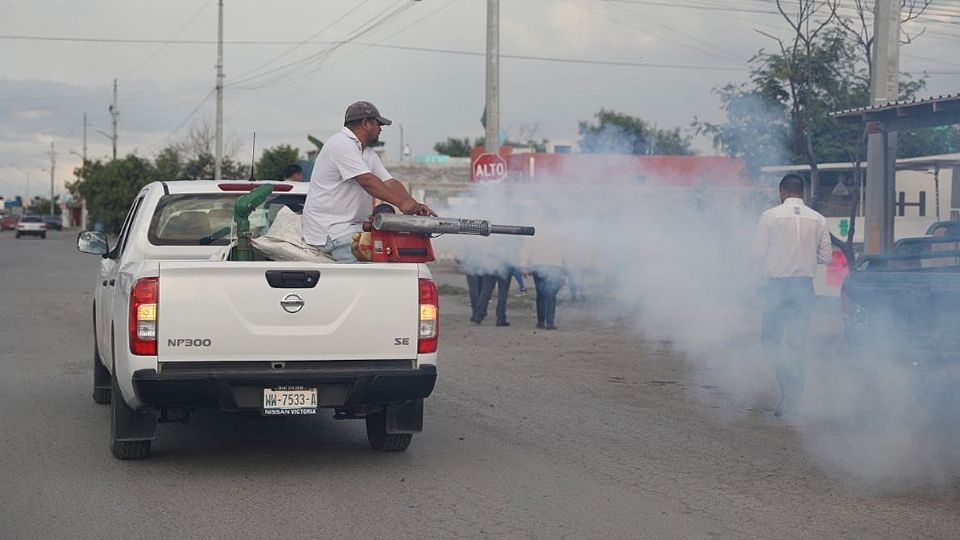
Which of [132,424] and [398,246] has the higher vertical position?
[398,246]

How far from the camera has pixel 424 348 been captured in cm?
719

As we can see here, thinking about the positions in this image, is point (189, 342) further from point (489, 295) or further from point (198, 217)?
point (489, 295)

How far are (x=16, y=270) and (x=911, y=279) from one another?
27.9 m

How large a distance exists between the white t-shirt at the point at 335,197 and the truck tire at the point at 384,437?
128 cm

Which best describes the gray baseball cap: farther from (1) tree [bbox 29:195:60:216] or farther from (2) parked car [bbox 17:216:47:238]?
(1) tree [bbox 29:195:60:216]

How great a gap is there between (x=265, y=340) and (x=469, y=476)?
1.54 metres

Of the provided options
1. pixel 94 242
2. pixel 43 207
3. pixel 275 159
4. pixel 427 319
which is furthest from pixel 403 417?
pixel 43 207

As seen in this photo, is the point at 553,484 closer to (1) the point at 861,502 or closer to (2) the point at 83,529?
(1) the point at 861,502

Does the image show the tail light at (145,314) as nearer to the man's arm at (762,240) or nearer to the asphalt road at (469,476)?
the asphalt road at (469,476)

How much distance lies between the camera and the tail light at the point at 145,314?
21.9ft

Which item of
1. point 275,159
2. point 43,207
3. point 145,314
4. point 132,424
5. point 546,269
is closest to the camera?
point 145,314

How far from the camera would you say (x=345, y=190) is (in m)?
8.05

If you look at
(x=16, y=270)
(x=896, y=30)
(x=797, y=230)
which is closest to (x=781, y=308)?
(x=797, y=230)

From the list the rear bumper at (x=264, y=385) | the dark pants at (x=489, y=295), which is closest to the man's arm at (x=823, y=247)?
the rear bumper at (x=264, y=385)
